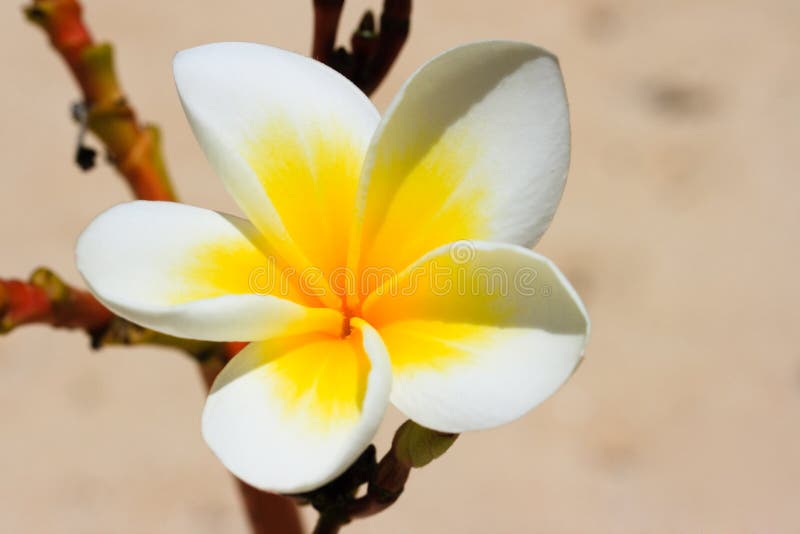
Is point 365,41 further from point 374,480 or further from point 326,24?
point 374,480

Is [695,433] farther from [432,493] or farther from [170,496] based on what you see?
[170,496]

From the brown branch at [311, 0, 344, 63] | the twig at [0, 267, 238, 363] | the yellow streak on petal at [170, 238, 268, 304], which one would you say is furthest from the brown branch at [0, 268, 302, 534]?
the brown branch at [311, 0, 344, 63]

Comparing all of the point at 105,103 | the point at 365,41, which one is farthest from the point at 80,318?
the point at 365,41

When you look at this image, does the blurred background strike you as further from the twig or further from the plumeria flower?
the plumeria flower

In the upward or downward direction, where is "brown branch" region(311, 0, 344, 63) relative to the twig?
upward

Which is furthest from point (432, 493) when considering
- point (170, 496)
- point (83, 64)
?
point (83, 64)
